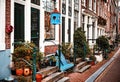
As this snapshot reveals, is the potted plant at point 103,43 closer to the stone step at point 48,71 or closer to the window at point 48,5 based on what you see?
the window at point 48,5

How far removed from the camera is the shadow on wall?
28.1 ft

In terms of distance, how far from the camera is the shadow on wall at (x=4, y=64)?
8578 mm

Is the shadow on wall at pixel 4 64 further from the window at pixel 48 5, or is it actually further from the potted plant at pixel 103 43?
the potted plant at pixel 103 43

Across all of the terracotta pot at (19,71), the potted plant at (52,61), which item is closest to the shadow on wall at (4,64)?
the terracotta pot at (19,71)

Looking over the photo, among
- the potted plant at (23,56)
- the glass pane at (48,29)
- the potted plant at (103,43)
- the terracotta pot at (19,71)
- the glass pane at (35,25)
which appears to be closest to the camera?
Answer: the terracotta pot at (19,71)

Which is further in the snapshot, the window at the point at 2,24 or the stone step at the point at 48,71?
the stone step at the point at 48,71

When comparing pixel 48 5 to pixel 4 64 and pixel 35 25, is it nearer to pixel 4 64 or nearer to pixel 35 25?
pixel 35 25

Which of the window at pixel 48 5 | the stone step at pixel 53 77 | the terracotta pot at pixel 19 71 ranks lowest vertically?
the stone step at pixel 53 77

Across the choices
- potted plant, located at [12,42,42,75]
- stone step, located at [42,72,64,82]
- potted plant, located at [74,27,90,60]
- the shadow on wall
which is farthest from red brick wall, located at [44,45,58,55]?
the shadow on wall

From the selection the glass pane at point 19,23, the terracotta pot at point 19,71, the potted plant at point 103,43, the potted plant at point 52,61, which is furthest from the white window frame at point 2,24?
the potted plant at point 103,43

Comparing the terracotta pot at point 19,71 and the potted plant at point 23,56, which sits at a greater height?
the potted plant at point 23,56

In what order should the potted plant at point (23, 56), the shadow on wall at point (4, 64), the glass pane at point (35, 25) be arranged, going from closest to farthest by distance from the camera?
the shadow on wall at point (4, 64) → the potted plant at point (23, 56) → the glass pane at point (35, 25)

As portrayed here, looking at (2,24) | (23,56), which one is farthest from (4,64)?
(2,24)

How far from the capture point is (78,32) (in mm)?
18547
